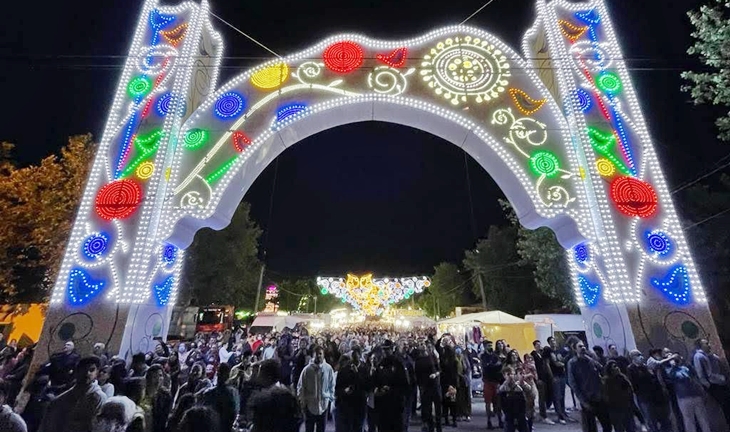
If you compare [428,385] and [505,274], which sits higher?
[505,274]

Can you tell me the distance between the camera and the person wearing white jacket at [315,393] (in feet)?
19.6

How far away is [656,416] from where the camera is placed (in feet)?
19.6

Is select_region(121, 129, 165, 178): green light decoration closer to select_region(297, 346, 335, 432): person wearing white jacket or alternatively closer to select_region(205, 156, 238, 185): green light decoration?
select_region(205, 156, 238, 185): green light decoration

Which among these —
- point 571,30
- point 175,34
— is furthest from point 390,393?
point 175,34

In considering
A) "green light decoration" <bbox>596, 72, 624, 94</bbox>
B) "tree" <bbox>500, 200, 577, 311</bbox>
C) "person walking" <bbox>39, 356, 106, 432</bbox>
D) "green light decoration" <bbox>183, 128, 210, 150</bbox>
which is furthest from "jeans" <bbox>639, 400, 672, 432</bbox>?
"tree" <bbox>500, 200, 577, 311</bbox>

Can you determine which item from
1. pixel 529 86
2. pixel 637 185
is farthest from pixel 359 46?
pixel 637 185

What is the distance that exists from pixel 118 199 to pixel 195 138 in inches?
77.8

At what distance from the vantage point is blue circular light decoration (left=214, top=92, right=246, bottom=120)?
8758mm

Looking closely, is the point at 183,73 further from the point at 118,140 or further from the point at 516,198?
the point at 516,198

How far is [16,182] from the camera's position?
1647 cm

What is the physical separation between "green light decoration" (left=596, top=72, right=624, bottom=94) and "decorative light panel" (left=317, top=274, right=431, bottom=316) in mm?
19085

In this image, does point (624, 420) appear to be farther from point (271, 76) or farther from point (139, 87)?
point (139, 87)

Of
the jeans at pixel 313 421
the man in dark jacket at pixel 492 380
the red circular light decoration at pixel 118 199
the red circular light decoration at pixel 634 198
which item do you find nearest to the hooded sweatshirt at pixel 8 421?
the jeans at pixel 313 421

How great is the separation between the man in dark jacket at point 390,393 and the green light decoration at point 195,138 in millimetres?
5985
